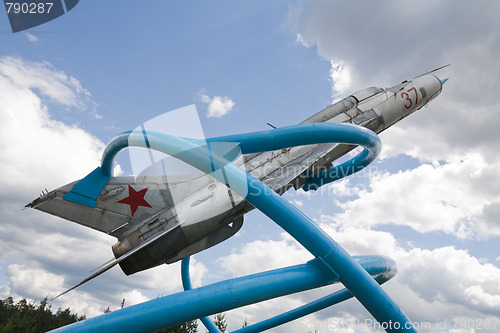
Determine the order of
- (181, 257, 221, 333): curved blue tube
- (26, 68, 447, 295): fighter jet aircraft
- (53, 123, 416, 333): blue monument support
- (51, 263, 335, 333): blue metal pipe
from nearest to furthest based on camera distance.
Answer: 1. (51, 263, 335, 333): blue metal pipe
2. (53, 123, 416, 333): blue monument support
3. (26, 68, 447, 295): fighter jet aircraft
4. (181, 257, 221, 333): curved blue tube

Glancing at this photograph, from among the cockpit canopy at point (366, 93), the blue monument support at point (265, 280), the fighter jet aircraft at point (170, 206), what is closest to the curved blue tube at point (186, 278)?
the fighter jet aircraft at point (170, 206)

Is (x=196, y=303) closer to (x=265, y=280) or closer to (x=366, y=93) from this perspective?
(x=265, y=280)

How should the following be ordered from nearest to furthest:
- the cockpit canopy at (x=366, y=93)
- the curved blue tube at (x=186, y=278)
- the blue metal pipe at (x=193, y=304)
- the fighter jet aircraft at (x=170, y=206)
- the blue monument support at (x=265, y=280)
Result: the blue metal pipe at (x=193, y=304) < the blue monument support at (x=265, y=280) < the fighter jet aircraft at (x=170, y=206) < the curved blue tube at (x=186, y=278) < the cockpit canopy at (x=366, y=93)

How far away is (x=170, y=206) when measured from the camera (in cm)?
1636

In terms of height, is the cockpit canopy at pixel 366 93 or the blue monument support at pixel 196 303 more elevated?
the cockpit canopy at pixel 366 93

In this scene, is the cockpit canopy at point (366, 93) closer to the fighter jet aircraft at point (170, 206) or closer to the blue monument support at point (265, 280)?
the fighter jet aircraft at point (170, 206)

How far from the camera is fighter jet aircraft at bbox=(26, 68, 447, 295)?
15.0m

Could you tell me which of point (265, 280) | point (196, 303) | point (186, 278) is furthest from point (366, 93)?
point (196, 303)

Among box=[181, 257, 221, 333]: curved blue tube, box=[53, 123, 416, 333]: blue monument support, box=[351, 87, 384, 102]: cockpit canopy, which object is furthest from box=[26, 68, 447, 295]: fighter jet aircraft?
box=[53, 123, 416, 333]: blue monument support

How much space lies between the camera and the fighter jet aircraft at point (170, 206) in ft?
49.3

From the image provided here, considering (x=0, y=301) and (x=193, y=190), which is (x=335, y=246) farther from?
(x=0, y=301)

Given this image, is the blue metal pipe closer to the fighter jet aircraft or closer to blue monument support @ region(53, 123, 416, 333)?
blue monument support @ region(53, 123, 416, 333)

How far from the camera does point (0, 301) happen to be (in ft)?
220

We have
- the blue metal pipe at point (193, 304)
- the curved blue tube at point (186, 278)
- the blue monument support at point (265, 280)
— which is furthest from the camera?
the curved blue tube at point (186, 278)
